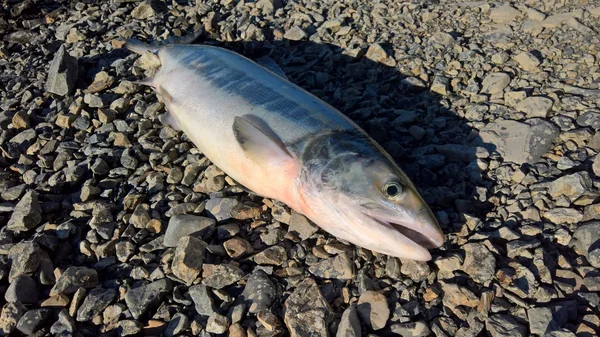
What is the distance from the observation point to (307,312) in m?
3.31

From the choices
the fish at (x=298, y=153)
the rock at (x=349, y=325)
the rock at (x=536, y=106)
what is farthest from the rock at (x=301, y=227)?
the rock at (x=536, y=106)

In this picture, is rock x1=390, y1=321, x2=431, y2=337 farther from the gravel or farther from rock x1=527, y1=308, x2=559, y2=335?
rock x1=527, y1=308, x2=559, y2=335

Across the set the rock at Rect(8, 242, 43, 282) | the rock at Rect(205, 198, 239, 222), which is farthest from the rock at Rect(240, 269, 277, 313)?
the rock at Rect(8, 242, 43, 282)

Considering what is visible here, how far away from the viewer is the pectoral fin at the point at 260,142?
3.98 metres

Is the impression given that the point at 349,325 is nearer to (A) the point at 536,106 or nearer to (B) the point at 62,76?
(A) the point at 536,106

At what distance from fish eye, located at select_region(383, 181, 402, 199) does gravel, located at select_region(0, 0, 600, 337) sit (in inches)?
20.2

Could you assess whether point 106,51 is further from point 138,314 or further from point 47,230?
point 138,314

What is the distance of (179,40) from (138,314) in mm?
4530

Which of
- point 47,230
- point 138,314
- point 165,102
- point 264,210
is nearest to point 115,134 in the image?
point 165,102

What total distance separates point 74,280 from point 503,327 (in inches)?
120

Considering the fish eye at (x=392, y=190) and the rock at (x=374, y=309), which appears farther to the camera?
the fish eye at (x=392, y=190)

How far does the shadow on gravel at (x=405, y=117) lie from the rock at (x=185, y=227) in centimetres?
184

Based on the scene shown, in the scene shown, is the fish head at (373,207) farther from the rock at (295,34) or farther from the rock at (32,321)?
the rock at (295,34)

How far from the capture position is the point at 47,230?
4219 millimetres
